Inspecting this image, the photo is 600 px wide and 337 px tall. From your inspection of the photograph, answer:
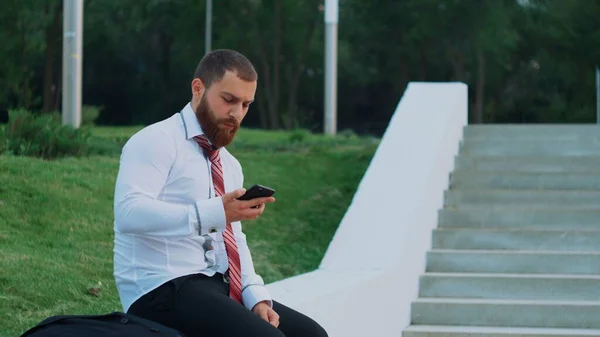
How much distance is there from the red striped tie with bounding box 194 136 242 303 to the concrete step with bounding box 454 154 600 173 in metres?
6.10

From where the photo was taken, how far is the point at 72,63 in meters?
13.6

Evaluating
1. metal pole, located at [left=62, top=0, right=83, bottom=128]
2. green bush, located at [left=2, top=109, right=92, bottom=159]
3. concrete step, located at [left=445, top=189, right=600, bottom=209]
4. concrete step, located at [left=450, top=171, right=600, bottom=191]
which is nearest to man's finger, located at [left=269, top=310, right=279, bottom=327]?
concrete step, located at [left=445, top=189, right=600, bottom=209]

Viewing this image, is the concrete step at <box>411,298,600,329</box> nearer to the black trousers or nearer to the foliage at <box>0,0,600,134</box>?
the black trousers

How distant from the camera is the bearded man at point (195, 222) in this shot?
374 centimetres

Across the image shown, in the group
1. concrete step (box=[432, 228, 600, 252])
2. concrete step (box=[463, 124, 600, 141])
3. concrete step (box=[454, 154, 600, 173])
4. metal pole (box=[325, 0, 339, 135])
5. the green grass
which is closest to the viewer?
the green grass

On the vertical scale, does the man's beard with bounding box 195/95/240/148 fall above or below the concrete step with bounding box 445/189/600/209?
above

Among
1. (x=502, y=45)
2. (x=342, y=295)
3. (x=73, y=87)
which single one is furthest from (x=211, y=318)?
(x=502, y=45)

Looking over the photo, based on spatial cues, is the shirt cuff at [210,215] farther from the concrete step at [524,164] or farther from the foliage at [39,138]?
the concrete step at [524,164]

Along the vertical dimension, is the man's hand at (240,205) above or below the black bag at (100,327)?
above

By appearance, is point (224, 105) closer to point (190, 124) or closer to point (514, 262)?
point (190, 124)

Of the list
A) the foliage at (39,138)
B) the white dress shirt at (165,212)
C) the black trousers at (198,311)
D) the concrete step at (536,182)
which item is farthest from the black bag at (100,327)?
the concrete step at (536,182)

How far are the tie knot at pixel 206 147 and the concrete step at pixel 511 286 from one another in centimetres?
398

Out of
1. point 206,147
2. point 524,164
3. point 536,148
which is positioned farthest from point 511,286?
point 206,147

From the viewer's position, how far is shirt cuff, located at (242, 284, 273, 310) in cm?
412
